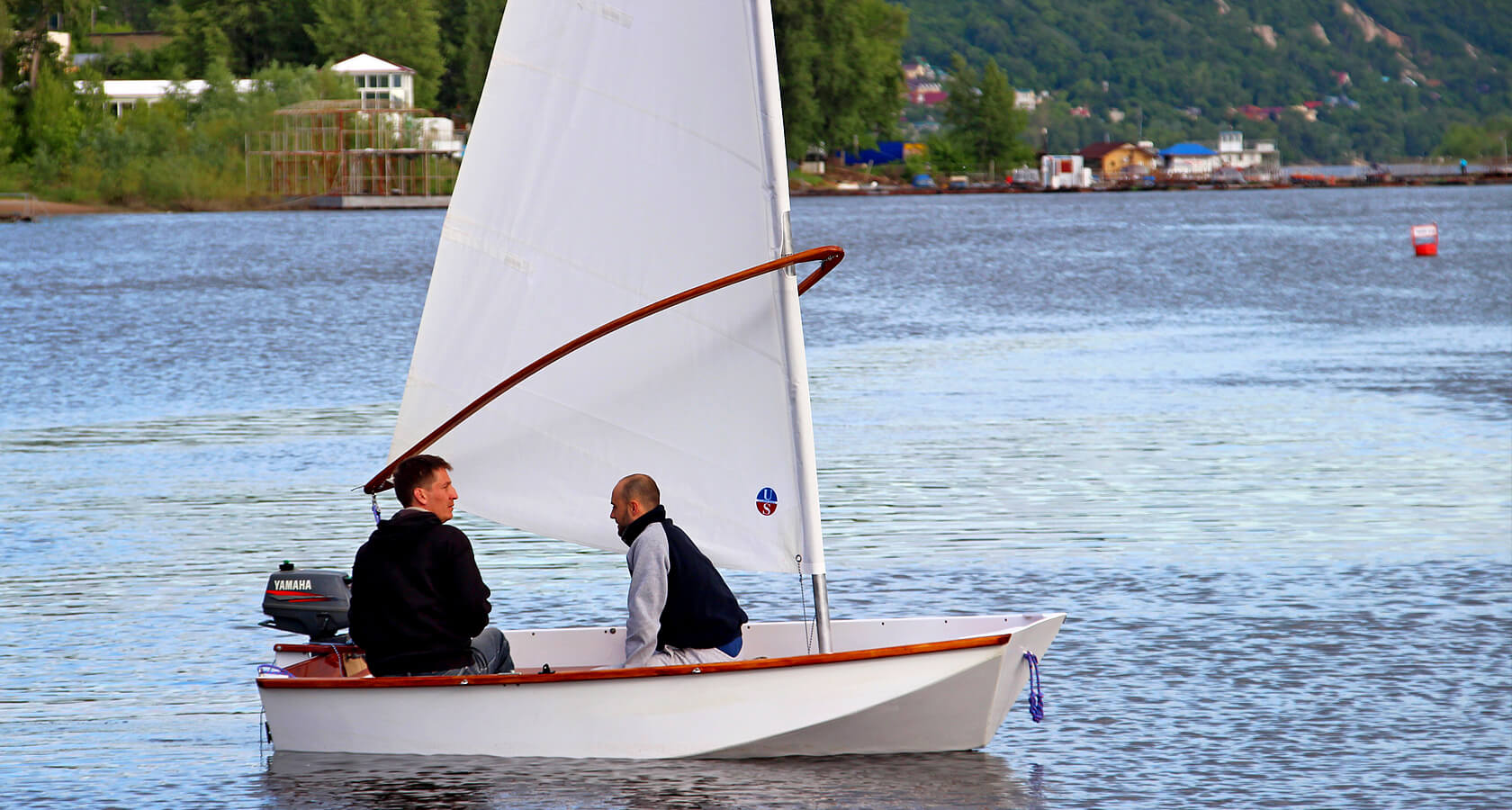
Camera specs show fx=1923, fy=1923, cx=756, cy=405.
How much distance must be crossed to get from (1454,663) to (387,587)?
21.6 ft

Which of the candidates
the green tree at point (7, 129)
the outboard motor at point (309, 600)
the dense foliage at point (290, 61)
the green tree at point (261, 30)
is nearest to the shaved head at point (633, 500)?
the outboard motor at point (309, 600)

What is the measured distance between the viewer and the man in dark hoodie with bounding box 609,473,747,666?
9.18 meters

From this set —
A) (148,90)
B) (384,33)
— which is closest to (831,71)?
(384,33)

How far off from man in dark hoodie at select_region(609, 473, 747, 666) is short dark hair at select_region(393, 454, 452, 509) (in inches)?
34.7

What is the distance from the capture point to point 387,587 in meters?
9.17

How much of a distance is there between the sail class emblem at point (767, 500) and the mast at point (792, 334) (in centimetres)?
14

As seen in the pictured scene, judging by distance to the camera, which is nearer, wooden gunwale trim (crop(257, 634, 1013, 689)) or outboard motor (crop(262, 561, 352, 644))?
wooden gunwale trim (crop(257, 634, 1013, 689))

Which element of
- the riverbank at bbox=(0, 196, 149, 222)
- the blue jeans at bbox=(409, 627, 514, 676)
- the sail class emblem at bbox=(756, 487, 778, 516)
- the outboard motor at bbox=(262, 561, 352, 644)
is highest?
the riverbank at bbox=(0, 196, 149, 222)

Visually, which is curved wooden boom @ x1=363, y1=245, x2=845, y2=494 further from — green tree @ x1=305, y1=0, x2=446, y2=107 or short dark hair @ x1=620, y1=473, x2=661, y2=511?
green tree @ x1=305, y1=0, x2=446, y2=107

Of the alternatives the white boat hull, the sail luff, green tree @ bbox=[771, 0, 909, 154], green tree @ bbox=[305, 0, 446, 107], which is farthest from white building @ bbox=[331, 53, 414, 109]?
the white boat hull

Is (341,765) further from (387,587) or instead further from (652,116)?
(652,116)

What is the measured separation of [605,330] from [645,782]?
229cm

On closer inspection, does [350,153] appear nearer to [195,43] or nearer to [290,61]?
[290,61]

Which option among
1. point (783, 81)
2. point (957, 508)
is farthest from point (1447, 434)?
point (783, 81)
